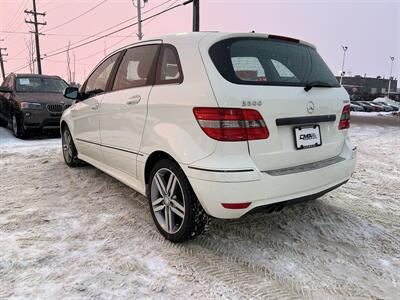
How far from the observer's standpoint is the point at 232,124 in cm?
234

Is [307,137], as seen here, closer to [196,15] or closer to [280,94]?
[280,94]

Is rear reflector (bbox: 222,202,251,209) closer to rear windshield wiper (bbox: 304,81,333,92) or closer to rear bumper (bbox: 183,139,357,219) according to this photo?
rear bumper (bbox: 183,139,357,219)

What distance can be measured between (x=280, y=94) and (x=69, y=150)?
384 cm

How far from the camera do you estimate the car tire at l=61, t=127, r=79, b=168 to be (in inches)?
204

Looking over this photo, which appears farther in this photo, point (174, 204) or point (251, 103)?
point (174, 204)

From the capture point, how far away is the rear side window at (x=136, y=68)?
314 cm

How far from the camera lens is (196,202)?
2645 millimetres

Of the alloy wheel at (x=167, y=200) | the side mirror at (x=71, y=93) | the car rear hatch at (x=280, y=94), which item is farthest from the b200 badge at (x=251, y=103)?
the side mirror at (x=71, y=93)

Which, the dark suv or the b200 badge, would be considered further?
the dark suv

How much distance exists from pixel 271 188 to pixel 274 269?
2.01ft

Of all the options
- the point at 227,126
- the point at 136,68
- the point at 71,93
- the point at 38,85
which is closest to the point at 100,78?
the point at 71,93

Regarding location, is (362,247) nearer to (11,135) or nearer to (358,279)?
(358,279)

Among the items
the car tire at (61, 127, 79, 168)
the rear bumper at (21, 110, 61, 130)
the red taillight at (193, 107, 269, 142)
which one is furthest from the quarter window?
the rear bumper at (21, 110, 61, 130)

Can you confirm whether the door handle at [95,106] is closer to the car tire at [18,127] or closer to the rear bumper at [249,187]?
the rear bumper at [249,187]
